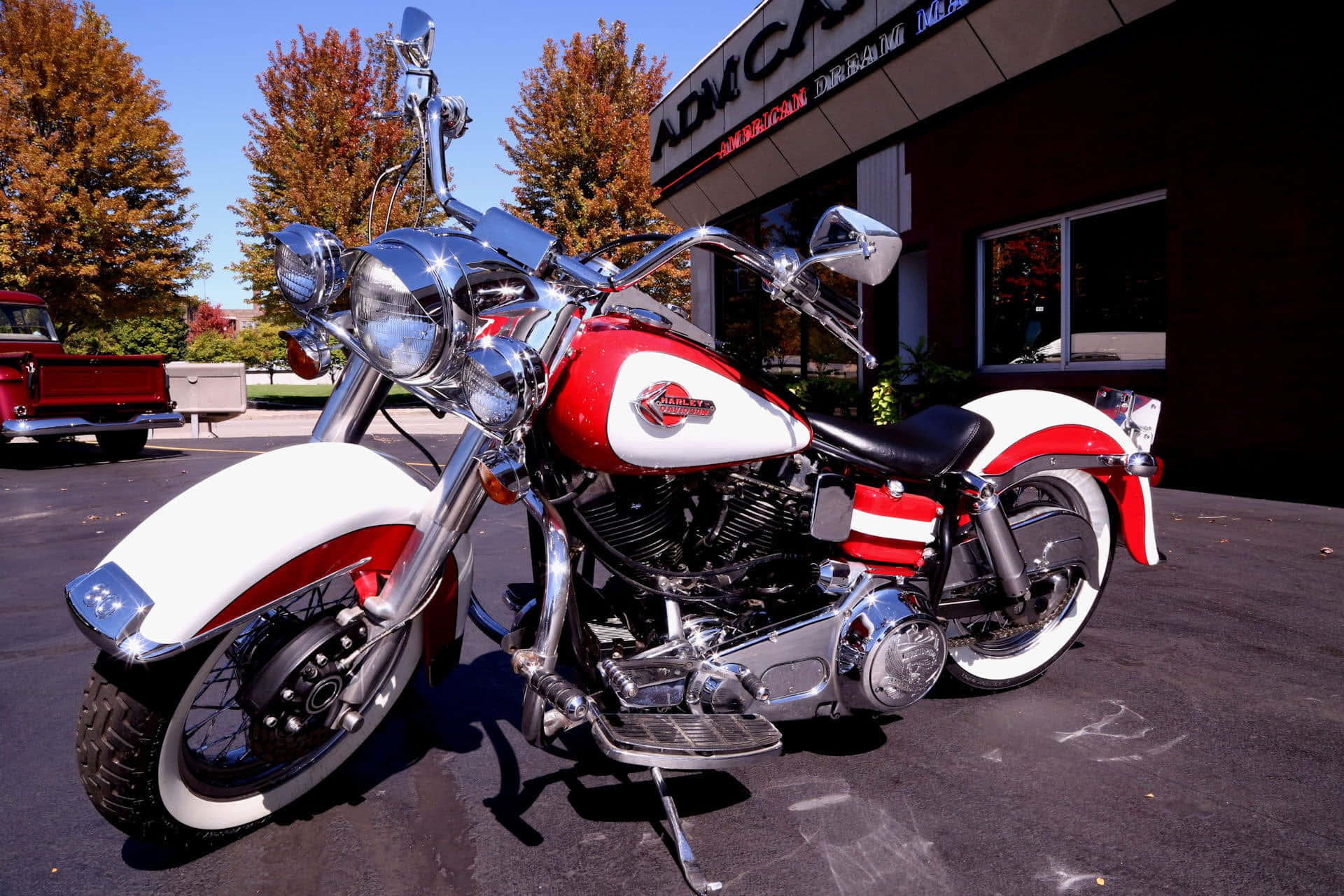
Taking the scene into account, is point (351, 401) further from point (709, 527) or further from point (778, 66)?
point (778, 66)

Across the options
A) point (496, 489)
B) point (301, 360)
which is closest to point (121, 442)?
point (301, 360)

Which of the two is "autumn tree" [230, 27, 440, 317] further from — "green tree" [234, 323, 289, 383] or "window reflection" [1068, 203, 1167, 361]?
"green tree" [234, 323, 289, 383]

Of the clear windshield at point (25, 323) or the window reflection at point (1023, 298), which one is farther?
the clear windshield at point (25, 323)

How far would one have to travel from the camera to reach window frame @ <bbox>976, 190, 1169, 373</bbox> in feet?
27.9

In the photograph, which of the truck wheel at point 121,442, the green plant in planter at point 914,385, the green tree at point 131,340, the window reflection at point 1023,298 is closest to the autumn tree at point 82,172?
the truck wheel at point 121,442

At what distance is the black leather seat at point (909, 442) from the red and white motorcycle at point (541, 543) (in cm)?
1

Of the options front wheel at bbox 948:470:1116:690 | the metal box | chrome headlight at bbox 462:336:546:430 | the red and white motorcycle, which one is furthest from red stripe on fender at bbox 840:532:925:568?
the metal box

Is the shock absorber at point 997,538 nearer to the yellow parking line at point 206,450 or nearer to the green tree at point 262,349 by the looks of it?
the yellow parking line at point 206,450

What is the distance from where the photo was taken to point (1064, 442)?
321 centimetres

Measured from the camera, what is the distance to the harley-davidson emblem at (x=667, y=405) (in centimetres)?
217

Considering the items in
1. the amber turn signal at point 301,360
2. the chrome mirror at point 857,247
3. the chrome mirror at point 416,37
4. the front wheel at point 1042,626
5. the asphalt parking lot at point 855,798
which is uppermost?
the chrome mirror at point 416,37

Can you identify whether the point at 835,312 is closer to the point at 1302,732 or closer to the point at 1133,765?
the point at 1133,765

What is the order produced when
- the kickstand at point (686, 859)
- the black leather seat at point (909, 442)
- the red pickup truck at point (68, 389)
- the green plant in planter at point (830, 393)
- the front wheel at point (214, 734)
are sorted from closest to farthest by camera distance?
the front wheel at point (214, 734) → the kickstand at point (686, 859) → the black leather seat at point (909, 442) → the red pickup truck at point (68, 389) → the green plant in planter at point (830, 393)

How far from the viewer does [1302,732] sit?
2.89 m
